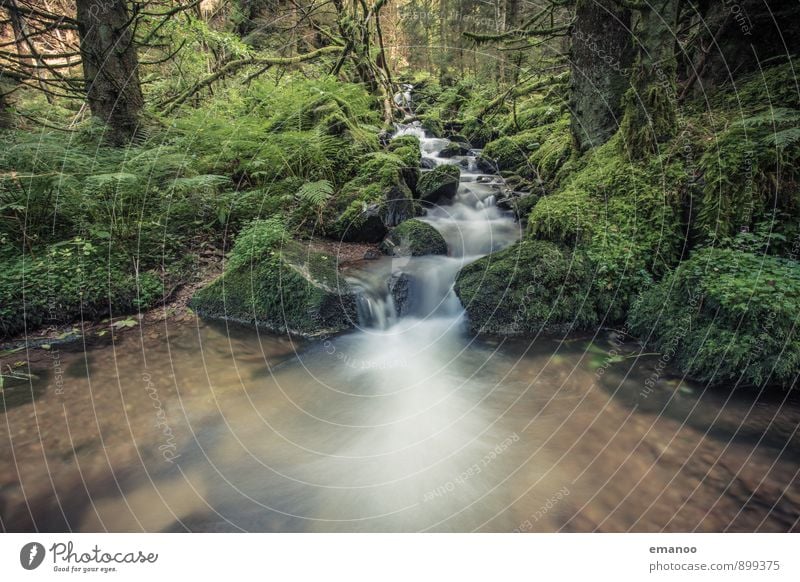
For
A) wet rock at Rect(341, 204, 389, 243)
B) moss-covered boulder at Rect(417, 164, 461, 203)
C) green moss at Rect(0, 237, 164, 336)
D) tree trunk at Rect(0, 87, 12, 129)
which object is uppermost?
tree trunk at Rect(0, 87, 12, 129)

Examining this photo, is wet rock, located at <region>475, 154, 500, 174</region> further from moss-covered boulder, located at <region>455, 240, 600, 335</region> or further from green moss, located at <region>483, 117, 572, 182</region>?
moss-covered boulder, located at <region>455, 240, 600, 335</region>

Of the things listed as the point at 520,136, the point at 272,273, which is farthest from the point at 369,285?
the point at 520,136

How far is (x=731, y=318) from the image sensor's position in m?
3.51

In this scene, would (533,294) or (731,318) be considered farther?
(533,294)

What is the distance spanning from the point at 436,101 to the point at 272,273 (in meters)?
13.1

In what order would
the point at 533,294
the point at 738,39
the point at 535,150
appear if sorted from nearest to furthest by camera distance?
the point at 533,294 → the point at 738,39 → the point at 535,150

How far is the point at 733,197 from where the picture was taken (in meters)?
4.07

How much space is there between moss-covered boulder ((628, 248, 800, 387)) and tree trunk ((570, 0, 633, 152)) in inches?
121

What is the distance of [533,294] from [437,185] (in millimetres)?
4247

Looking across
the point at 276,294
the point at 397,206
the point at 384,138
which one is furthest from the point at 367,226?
the point at 384,138

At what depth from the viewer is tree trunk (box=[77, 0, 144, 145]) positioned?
544 centimetres

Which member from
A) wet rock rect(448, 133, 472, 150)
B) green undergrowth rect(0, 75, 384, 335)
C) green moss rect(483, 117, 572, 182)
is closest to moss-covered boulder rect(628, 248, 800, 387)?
green moss rect(483, 117, 572, 182)

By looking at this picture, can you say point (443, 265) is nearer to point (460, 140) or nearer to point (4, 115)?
point (4, 115)

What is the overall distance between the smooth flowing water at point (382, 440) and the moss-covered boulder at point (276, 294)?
0.32 m
